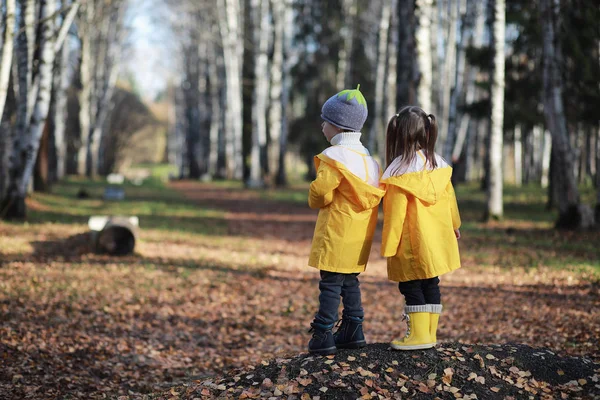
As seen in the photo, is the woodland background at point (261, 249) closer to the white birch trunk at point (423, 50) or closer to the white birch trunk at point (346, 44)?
the white birch trunk at point (423, 50)

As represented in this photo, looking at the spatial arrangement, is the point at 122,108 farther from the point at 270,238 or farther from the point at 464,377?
the point at 464,377

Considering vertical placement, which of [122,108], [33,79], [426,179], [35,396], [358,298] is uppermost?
[122,108]

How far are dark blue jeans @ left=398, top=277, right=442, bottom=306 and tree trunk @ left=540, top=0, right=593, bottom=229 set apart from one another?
30.2ft

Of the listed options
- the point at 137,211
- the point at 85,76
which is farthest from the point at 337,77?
the point at 137,211

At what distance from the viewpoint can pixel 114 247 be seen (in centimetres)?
1112

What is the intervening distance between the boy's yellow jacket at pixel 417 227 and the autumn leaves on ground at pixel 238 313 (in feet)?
2.16

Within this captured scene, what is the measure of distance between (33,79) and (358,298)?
451 inches

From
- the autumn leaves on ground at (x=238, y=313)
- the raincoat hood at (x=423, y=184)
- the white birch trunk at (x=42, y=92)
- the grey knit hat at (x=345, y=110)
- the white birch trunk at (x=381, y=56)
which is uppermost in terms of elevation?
the white birch trunk at (x=381, y=56)

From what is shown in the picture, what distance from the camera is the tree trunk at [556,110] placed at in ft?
42.9

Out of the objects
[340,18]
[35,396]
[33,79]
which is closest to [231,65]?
[340,18]

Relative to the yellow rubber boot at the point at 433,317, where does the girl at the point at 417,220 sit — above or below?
above

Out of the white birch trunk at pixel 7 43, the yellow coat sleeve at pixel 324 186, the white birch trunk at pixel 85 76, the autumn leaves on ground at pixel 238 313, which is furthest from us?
the white birch trunk at pixel 85 76

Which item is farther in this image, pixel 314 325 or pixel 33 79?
pixel 33 79

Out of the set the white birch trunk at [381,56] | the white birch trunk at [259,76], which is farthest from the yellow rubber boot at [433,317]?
the white birch trunk at [259,76]
